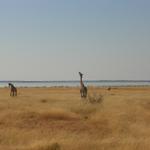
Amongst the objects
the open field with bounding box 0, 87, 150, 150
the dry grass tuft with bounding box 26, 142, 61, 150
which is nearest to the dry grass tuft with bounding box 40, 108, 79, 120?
the open field with bounding box 0, 87, 150, 150

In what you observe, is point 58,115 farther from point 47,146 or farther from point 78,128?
point 47,146

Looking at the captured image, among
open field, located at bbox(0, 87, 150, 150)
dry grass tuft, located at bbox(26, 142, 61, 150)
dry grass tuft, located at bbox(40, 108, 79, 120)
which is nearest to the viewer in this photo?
dry grass tuft, located at bbox(26, 142, 61, 150)

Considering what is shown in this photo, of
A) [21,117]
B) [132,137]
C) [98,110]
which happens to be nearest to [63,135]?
[132,137]

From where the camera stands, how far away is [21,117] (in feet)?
79.2

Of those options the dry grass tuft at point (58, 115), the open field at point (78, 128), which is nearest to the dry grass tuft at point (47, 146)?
the open field at point (78, 128)

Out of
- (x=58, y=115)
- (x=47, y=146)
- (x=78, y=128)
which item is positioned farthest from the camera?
(x=58, y=115)

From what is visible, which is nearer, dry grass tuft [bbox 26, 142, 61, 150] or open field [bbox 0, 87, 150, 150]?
dry grass tuft [bbox 26, 142, 61, 150]

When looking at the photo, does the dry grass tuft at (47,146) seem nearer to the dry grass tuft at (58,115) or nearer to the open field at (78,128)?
the open field at (78,128)

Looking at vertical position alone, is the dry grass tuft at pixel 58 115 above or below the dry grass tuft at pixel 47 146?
above

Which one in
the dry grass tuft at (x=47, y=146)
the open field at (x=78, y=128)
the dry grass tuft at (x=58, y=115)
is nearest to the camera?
the dry grass tuft at (x=47, y=146)

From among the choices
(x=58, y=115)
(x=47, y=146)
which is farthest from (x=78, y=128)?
(x=47, y=146)

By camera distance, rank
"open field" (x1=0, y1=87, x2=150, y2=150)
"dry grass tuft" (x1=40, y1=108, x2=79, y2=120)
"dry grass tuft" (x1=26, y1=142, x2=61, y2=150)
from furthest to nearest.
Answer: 1. "dry grass tuft" (x1=40, y1=108, x2=79, y2=120)
2. "open field" (x1=0, y1=87, x2=150, y2=150)
3. "dry grass tuft" (x1=26, y1=142, x2=61, y2=150)

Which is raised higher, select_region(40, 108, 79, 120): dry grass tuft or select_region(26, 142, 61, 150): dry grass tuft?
select_region(40, 108, 79, 120): dry grass tuft

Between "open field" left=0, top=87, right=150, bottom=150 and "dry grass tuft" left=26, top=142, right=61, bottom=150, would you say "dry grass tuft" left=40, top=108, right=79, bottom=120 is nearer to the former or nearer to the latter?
"open field" left=0, top=87, right=150, bottom=150
